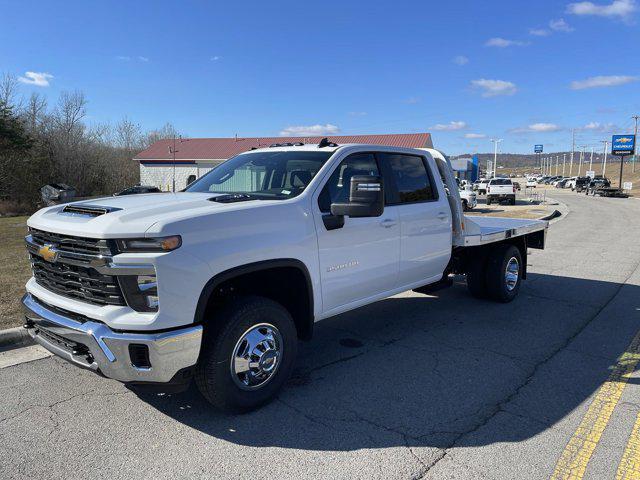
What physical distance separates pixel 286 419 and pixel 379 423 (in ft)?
2.24

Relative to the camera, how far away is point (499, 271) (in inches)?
259

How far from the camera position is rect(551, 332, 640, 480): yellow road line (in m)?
2.98

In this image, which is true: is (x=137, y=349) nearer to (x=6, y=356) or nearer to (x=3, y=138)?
(x=6, y=356)

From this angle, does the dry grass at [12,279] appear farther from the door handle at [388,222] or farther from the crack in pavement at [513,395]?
the crack in pavement at [513,395]

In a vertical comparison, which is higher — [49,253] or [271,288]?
[49,253]

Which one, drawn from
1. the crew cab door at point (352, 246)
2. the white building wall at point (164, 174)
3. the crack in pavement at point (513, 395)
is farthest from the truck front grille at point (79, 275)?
the white building wall at point (164, 174)

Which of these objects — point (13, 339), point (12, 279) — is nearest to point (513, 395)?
point (13, 339)

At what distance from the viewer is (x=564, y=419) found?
11.8 ft

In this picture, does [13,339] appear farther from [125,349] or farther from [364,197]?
[364,197]

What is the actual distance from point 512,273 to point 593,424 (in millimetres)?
3630

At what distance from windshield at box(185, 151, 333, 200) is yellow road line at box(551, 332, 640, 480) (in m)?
2.66

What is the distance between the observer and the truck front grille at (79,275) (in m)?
3.06

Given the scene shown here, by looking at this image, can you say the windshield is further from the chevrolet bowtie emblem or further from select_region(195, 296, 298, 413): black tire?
the chevrolet bowtie emblem

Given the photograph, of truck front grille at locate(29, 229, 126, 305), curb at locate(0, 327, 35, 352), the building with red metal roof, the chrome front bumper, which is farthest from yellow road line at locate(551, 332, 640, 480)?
the building with red metal roof
